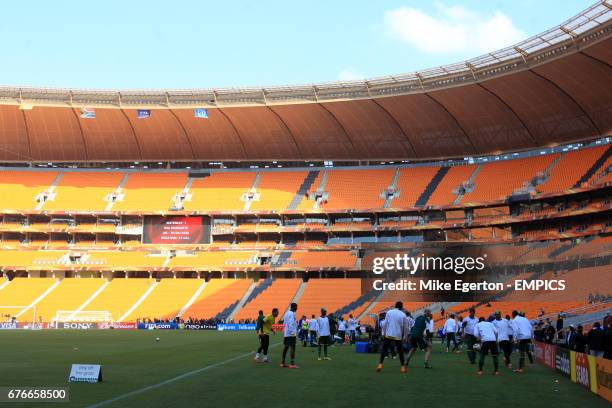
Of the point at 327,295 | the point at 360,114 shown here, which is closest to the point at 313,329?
the point at 327,295

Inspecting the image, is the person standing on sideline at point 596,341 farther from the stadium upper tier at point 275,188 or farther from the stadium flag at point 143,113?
the stadium flag at point 143,113

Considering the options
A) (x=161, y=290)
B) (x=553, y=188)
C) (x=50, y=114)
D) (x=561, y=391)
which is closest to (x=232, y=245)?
(x=161, y=290)

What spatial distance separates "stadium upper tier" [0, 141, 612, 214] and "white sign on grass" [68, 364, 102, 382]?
50647 mm

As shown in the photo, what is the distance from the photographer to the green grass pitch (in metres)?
11.8

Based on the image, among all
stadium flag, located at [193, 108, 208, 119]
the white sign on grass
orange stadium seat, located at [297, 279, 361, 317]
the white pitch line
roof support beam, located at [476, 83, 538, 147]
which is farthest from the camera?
stadium flag, located at [193, 108, 208, 119]

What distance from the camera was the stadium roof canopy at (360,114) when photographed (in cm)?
4894

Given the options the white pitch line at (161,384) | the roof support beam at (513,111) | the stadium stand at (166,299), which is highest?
the roof support beam at (513,111)

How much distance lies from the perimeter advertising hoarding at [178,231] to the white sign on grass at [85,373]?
2196 inches

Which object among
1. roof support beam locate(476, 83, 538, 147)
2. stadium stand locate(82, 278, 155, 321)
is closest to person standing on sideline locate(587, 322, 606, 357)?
roof support beam locate(476, 83, 538, 147)

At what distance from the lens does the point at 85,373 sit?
14250 mm

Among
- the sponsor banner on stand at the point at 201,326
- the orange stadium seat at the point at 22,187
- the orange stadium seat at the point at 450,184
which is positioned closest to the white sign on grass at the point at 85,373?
the sponsor banner on stand at the point at 201,326

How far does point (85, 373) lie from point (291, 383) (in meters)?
4.30

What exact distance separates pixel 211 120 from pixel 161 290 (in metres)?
16.7

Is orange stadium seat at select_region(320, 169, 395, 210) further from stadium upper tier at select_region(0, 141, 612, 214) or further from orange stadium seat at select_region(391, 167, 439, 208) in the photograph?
orange stadium seat at select_region(391, 167, 439, 208)
